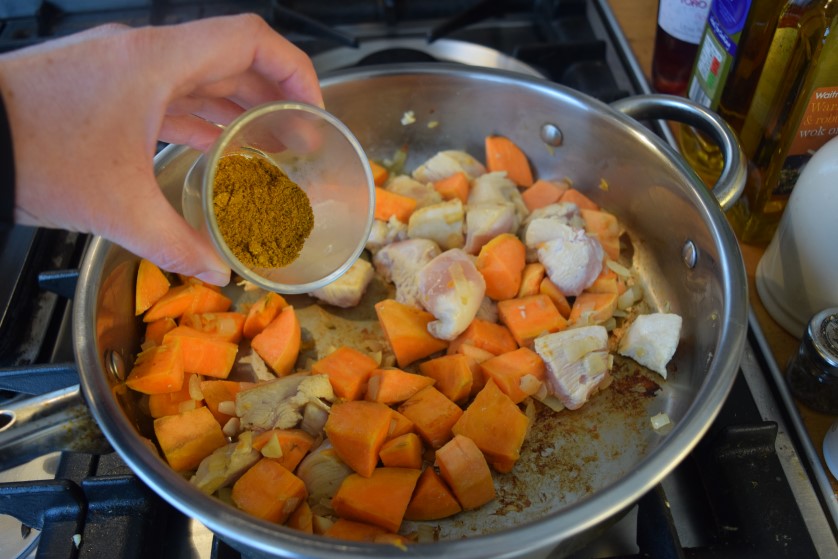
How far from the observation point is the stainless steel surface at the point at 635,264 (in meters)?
0.78

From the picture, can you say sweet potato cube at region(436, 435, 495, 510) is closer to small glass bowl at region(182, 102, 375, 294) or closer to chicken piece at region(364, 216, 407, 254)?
small glass bowl at region(182, 102, 375, 294)

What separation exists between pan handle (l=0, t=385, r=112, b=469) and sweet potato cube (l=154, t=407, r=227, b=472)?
0.13 m

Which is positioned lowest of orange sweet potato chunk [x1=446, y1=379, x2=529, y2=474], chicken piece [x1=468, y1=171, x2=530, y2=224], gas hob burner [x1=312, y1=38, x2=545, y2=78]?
orange sweet potato chunk [x1=446, y1=379, x2=529, y2=474]

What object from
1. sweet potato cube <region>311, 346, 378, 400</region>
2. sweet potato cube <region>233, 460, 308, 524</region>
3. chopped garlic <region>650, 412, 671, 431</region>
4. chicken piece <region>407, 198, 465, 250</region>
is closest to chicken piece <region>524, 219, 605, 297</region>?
chicken piece <region>407, 198, 465, 250</region>

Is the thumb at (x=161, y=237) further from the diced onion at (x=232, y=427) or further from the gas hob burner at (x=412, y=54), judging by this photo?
the gas hob burner at (x=412, y=54)

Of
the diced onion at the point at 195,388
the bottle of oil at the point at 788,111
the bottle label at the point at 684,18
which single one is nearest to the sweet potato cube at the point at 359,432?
the diced onion at the point at 195,388

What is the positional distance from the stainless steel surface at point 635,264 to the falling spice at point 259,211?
0.26 m

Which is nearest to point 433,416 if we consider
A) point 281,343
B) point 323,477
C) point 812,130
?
point 323,477

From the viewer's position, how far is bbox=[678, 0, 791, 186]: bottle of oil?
1200mm

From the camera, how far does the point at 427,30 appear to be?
171cm

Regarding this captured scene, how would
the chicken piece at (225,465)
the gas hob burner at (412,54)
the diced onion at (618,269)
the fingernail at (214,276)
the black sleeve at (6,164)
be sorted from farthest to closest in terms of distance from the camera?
the gas hob burner at (412,54), the diced onion at (618,269), the chicken piece at (225,465), the fingernail at (214,276), the black sleeve at (6,164)

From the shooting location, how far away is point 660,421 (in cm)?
111

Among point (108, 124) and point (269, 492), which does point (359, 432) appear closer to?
point (269, 492)

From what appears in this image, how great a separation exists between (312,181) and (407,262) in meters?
0.27
